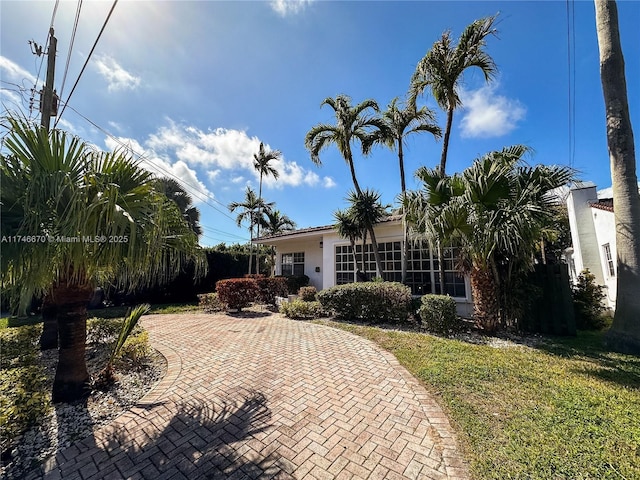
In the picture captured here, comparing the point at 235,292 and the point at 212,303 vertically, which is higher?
the point at 235,292

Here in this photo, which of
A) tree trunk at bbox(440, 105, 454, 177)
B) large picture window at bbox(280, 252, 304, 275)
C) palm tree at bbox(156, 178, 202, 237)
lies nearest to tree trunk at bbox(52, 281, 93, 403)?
tree trunk at bbox(440, 105, 454, 177)

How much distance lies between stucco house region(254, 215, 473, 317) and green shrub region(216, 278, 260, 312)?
3998 millimetres

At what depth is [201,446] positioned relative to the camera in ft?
8.96

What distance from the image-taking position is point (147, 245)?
9.78 ft

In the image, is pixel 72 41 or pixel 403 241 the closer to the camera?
pixel 72 41

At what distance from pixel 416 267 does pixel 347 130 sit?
656 centimetres

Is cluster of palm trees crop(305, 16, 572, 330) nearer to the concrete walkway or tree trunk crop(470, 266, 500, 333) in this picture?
tree trunk crop(470, 266, 500, 333)

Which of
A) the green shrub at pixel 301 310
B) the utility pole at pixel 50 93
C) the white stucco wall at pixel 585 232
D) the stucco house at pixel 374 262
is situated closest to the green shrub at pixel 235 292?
the green shrub at pixel 301 310

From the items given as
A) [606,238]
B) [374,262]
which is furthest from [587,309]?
[374,262]

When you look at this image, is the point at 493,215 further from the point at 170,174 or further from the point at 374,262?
the point at 170,174

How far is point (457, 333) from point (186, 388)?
268 inches

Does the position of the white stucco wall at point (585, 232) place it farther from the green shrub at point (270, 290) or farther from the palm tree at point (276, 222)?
the palm tree at point (276, 222)

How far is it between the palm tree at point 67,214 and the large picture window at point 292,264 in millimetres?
13188

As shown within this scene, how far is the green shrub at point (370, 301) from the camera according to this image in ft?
27.3
